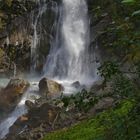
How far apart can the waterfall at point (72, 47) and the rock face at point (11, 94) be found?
187 inches

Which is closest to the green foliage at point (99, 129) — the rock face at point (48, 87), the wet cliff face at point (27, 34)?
the rock face at point (48, 87)

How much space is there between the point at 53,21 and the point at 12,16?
2.17m

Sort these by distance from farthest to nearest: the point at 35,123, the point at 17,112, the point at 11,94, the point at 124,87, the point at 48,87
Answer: the point at 48,87 → the point at 11,94 → the point at 17,112 → the point at 35,123 → the point at 124,87

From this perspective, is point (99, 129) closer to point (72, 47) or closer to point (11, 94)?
point (11, 94)

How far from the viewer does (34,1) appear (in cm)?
2300

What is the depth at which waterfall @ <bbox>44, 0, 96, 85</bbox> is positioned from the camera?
2108 cm

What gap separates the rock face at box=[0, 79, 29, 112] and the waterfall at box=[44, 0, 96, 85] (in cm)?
476

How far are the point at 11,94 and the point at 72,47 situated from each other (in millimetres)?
7334

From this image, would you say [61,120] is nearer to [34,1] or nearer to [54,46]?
[54,46]

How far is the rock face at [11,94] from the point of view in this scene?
15.4m

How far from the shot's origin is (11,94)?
15.8 metres

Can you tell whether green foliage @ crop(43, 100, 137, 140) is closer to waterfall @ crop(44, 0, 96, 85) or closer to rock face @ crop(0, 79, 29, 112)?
rock face @ crop(0, 79, 29, 112)

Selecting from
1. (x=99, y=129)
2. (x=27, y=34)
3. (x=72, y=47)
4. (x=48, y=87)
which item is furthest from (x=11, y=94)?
(x=99, y=129)

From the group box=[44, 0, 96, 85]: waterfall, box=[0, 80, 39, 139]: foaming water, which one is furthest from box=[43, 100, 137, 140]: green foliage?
box=[44, 0, 96, 85]: waterfall
